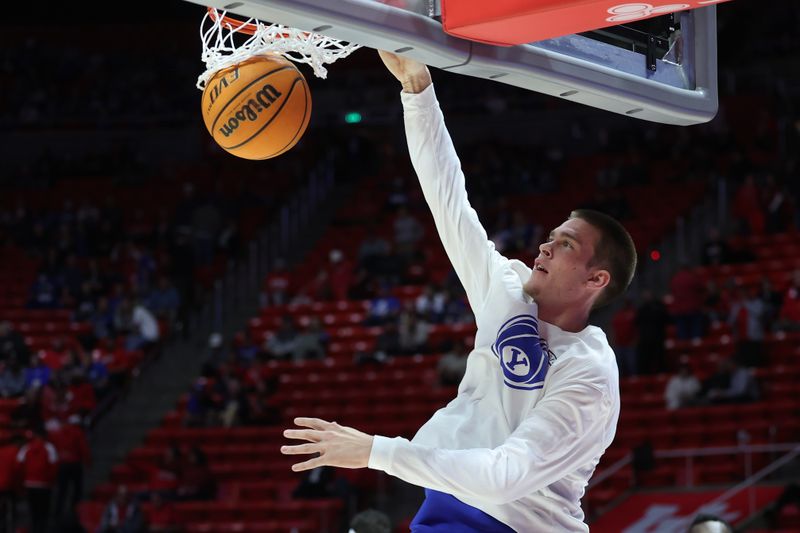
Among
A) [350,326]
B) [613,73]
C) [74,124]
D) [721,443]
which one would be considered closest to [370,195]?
[350,326]

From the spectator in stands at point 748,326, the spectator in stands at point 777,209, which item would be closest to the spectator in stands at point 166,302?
the spectator in stands at point 748,326

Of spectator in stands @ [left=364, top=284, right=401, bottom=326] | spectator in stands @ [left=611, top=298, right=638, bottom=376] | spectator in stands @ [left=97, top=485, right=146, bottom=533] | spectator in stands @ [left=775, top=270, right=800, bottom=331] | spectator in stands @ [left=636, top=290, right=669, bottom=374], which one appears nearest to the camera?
spectator in stands @ [left=97, top=485, right=146, bottom=533]

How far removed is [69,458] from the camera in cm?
1266

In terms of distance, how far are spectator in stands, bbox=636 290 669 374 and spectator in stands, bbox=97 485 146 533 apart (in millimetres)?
5422

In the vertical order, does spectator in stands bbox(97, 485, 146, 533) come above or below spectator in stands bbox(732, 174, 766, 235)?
below

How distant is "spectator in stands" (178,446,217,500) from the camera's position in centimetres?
1227

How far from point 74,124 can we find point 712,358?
44.7 ft

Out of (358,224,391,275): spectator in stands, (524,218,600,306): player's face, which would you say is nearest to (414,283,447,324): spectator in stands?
(358,224,391,275): spectator in stands

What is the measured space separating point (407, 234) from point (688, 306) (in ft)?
15.9

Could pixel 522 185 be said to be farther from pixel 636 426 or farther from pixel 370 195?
pixel 636 426

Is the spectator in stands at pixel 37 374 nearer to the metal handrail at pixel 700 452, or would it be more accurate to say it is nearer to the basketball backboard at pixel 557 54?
the metal handrail at pixel 700 452

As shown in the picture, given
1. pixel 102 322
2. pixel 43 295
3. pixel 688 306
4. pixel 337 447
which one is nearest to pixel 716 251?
pixel 688 306

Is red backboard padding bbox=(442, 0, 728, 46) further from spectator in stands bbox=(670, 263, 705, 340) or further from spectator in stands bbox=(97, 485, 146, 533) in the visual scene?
spectator in stands bbox=(670, 263, 705, 340)

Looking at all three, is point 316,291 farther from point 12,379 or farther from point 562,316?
point 562,316
